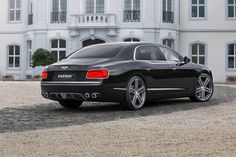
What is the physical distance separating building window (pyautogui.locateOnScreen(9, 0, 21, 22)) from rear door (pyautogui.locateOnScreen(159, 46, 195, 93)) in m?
25.9

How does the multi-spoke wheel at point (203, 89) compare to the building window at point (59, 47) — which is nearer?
the multi-spoke wheel at point (203, 89)

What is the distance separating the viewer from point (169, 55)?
1102 centimetres

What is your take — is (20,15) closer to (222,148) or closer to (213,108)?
(213,108)

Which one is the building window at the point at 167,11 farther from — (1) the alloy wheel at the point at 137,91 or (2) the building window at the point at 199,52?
(1) the alloy wheel at the point at 137,91

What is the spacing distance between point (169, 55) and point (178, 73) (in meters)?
0.49

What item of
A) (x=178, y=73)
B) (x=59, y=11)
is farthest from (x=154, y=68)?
(x=59, y=11)

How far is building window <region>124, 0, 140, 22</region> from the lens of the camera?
3048 centimetres

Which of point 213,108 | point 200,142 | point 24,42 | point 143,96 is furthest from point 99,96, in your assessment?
point 24,42

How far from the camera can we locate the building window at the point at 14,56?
34625 mm

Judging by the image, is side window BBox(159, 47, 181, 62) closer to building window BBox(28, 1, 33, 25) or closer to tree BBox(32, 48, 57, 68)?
tree BBox(32, 48, 57, 68)

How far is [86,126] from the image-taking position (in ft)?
23.3

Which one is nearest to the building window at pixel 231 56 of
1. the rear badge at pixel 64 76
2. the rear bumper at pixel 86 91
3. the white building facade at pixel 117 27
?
the white building facade at pixel 117 27

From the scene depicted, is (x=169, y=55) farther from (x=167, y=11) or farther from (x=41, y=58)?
(x=167, y=11)

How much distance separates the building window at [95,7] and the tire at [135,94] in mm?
21810
